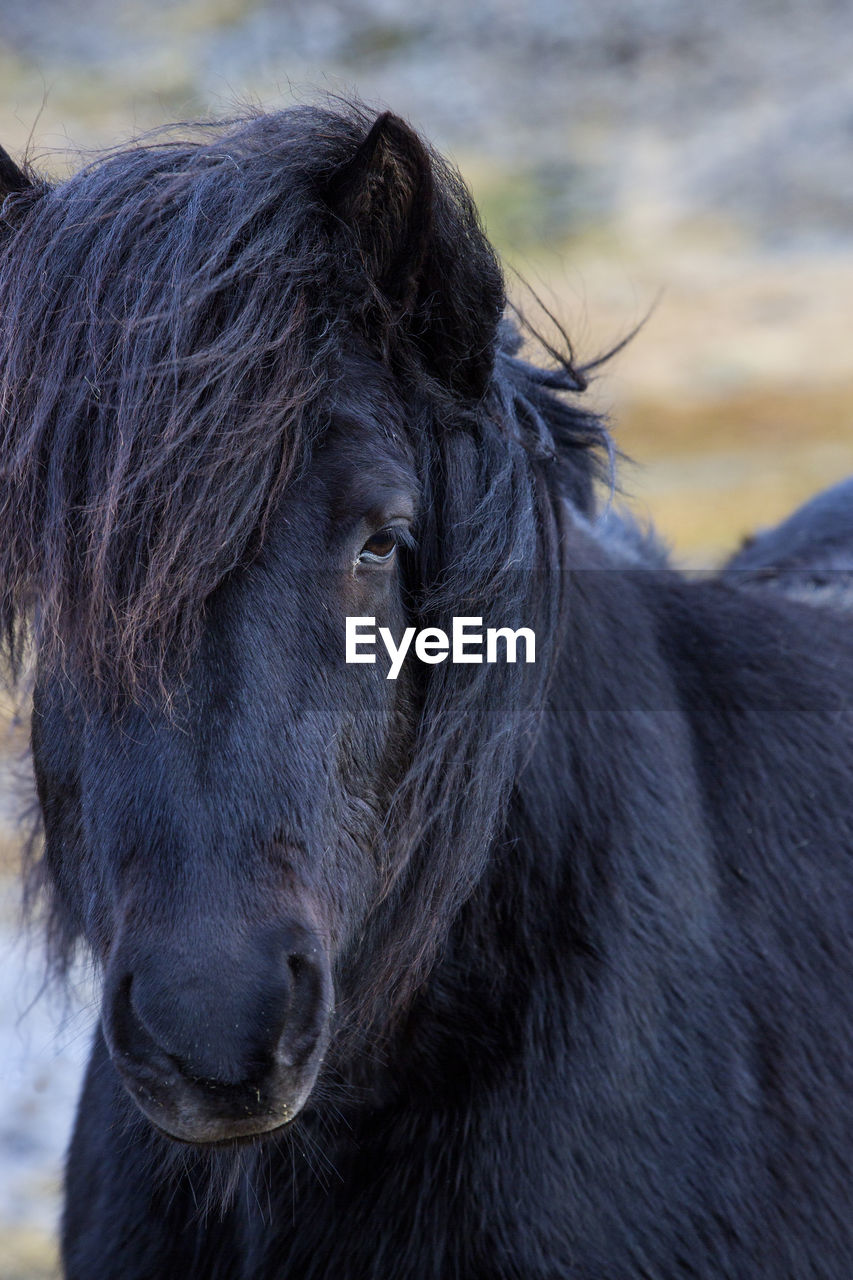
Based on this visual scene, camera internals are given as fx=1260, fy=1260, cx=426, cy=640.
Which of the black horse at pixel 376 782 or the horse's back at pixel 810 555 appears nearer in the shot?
the black horse at pixel 376 782

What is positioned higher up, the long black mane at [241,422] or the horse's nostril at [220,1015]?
the long black mane at [241,422]

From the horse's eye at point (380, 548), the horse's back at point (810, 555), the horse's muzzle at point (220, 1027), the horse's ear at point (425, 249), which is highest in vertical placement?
the horse's ear at point (425, 249)

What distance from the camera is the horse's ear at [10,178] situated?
5.89 ft

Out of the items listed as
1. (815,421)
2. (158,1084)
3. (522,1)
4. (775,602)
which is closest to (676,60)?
(522,1)

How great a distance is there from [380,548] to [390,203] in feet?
1.54

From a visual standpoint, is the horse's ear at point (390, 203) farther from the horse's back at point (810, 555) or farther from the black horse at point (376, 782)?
the horse's back at point (810, 555)

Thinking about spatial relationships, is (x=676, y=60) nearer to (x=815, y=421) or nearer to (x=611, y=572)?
(x=815, y=421)

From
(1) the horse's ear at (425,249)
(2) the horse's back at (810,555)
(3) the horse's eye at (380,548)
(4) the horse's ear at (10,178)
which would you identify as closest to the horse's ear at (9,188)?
(4) the horse's ear at (10,178)

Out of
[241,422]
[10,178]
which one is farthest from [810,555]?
[10,178]

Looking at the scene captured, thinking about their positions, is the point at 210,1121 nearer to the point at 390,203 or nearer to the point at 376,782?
the point at 376,782

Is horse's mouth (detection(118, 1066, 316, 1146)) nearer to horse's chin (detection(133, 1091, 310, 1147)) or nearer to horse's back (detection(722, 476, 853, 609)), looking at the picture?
horse's chin (detection(133, 1091, 310, 1147))

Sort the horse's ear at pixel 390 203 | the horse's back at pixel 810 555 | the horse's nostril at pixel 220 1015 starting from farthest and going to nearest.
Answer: the horse's back at pixel 810 555 → the horse's ear at pixel 390 203 → the horse's nostril at pixel 220 1015

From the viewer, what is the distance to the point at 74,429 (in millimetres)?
1615

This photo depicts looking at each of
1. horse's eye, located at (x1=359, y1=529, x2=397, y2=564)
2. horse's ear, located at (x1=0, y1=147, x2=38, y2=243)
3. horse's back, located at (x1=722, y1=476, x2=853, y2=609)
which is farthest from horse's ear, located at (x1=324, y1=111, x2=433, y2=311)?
horse's back, located at (x1=722, y1=476, x2=853, y2=609)
